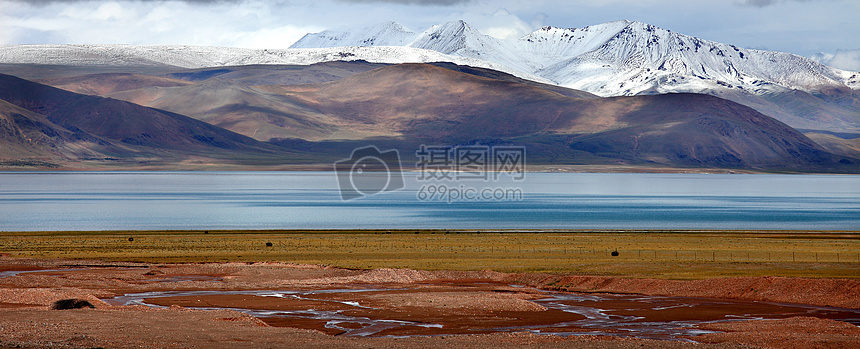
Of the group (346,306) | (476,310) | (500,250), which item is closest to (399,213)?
(500,250)

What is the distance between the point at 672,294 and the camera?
36812 mm

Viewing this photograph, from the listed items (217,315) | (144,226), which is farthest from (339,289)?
(144,226)

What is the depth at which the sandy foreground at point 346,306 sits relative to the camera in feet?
79.5

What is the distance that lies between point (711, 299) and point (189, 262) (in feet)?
101

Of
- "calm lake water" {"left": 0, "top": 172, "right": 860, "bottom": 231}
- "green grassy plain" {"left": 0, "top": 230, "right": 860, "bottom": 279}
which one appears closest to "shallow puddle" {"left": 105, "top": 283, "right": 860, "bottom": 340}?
"green grassy plain" {"left": 0, "top": 230, "right": 860, "bottom": 279}

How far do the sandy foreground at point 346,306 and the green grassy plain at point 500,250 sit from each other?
4624mm

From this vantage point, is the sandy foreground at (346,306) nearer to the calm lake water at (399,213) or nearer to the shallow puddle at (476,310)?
the shallow puddle at (476,310)

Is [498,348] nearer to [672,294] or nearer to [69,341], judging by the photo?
[69,341]

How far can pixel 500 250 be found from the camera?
59906 mm

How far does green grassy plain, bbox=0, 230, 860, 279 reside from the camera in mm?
46719

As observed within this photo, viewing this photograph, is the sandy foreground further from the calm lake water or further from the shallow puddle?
the calm lake water

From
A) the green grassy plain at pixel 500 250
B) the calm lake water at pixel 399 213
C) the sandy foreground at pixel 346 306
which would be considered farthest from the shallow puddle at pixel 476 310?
the calm lake water at pixel 399 213

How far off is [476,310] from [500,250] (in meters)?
28.0

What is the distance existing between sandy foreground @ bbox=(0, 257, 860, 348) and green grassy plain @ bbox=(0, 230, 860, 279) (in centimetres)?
462
